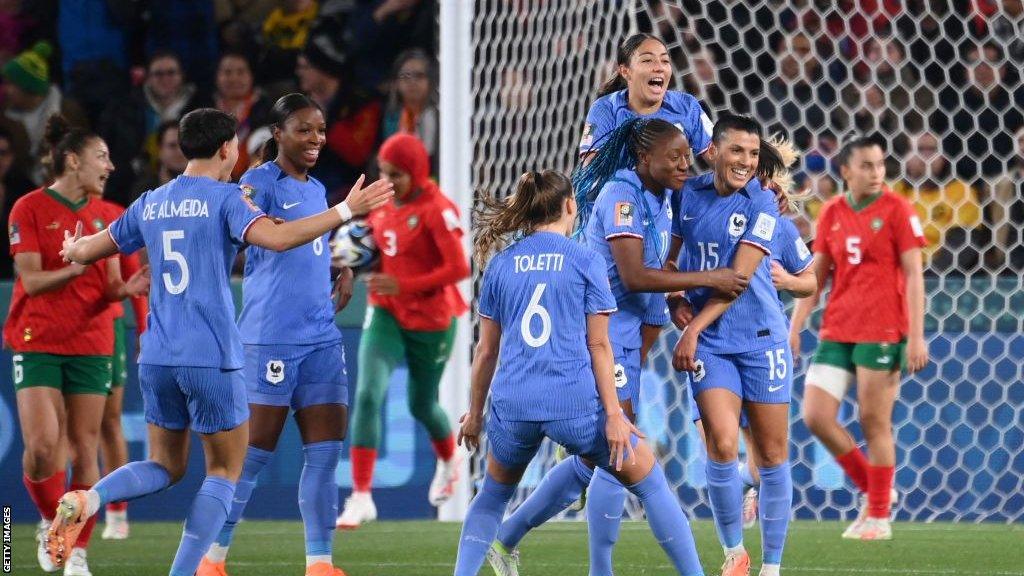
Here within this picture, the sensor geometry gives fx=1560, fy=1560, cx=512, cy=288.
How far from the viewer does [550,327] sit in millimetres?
4707

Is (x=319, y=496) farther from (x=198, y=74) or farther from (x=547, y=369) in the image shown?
(x=198, y=74)

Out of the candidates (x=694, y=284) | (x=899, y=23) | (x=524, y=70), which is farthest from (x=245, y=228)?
(x=899, y=23)

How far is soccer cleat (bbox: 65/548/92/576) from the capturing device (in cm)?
629

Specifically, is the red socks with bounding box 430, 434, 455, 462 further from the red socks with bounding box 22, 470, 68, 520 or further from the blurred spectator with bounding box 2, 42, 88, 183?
the blurred spectator with bounding box 2, 42, 88, 183

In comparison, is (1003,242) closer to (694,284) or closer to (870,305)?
(870,305)

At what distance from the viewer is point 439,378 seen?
8.55 metres

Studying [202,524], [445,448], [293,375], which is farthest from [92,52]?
[202,524]

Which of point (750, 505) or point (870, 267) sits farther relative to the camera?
point (870, 267)

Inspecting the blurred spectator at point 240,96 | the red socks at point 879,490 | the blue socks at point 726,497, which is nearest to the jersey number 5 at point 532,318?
the blue socks at point 726,497

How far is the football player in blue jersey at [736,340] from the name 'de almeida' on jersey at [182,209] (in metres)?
1.72

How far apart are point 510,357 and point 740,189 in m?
1.32

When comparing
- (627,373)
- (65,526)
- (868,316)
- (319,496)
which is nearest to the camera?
(65,526)

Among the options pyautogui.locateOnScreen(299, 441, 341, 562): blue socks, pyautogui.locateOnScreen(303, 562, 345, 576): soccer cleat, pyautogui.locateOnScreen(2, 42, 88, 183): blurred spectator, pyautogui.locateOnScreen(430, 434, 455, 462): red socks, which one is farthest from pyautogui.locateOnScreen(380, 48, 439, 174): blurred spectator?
pyautogui.locateOnScreen(303, 562, 345, 576): soccer cleat

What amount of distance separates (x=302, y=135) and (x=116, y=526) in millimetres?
3248
